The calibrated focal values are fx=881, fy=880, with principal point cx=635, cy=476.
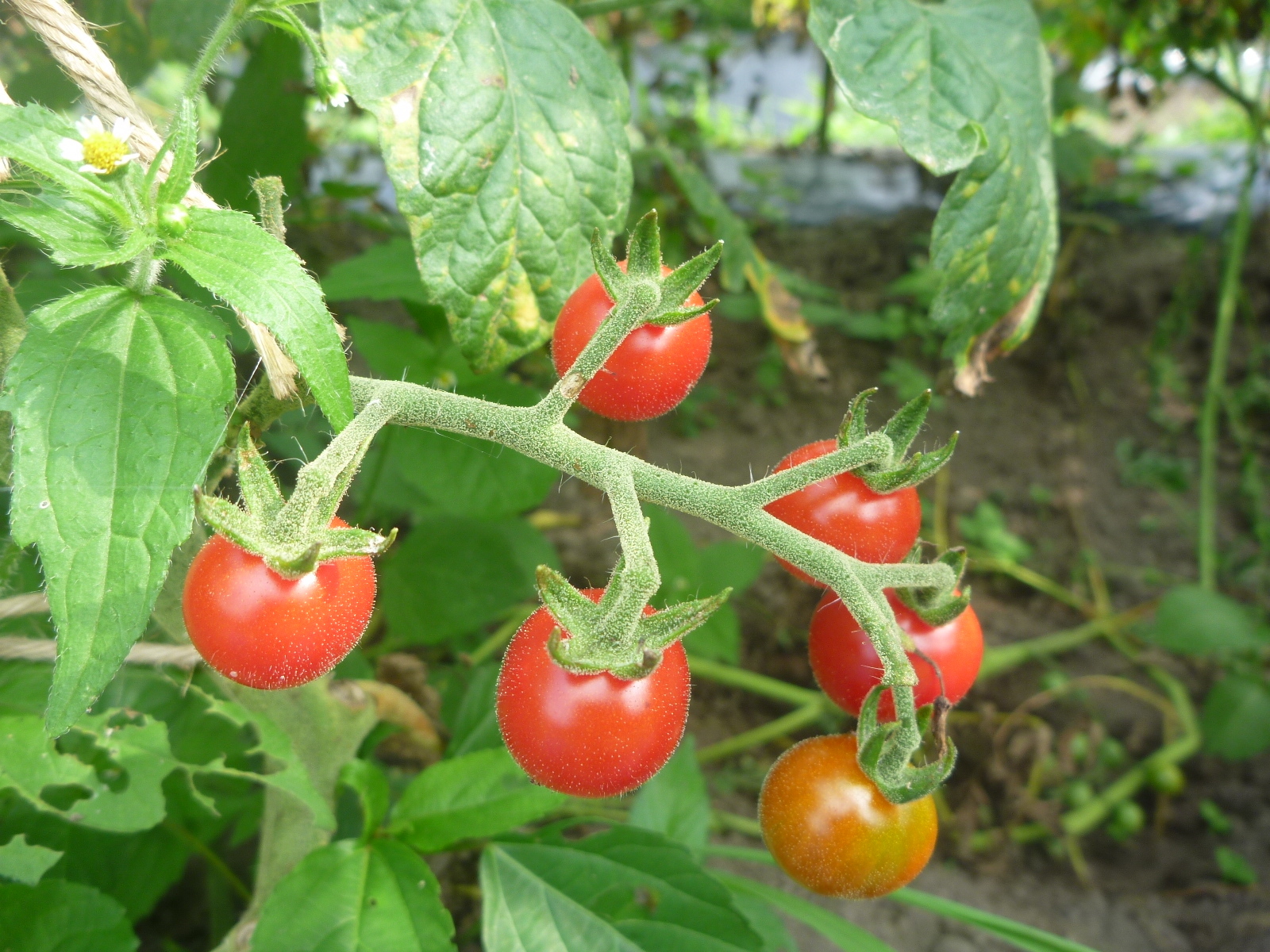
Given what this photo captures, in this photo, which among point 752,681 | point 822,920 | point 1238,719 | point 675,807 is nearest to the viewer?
point 822,920

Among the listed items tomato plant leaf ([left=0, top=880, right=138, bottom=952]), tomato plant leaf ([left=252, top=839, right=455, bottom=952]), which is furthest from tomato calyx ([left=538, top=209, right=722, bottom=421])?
tomato plant leaf ([left=0, top=880, right=138, bottom=952])

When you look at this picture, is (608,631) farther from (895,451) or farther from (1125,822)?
(1125,822)

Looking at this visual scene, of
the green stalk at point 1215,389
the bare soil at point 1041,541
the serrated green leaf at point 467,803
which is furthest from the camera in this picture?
the green stalk at point 1215,389

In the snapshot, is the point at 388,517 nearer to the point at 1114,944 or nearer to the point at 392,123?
the point at 392,123

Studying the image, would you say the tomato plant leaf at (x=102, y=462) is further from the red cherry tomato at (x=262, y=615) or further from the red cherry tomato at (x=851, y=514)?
the red cherry tomato at (x=851, y=514)

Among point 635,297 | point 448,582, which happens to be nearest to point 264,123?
point 448,582

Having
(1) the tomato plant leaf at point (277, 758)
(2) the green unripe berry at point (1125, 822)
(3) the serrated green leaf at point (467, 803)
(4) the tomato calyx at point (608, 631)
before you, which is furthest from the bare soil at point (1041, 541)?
(4) the tomato calyx at point (608, 631)
